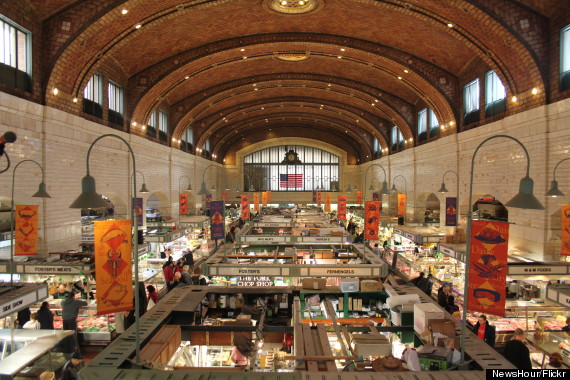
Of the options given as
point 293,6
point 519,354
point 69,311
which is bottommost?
point 519,354

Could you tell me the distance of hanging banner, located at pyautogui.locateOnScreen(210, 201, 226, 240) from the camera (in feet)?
45.1

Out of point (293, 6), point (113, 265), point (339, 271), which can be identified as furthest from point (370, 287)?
point (293, 6)

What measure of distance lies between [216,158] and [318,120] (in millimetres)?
10851

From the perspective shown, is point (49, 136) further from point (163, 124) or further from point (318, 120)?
point (318, 120)

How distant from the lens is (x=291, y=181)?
42250 millimetres

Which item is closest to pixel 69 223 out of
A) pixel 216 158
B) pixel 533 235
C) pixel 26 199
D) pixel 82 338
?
pixel 26 199

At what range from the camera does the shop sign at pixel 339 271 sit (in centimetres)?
895

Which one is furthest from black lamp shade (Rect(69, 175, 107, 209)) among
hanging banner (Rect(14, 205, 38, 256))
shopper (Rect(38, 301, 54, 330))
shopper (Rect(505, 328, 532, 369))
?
shopper (Rect(505, 328, 532, 369))

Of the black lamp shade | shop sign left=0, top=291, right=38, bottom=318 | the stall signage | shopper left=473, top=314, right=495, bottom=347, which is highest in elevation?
the black lamp shade

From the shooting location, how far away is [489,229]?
5715mm

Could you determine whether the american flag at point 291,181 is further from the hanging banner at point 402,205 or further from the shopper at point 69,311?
the shopper at point 69,311

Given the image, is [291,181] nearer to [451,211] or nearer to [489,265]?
[451,211]

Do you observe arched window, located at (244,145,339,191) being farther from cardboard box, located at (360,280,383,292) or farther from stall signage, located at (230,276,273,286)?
cardboard box, located at (360,280,383,292)

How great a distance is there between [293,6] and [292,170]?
28634 mm
